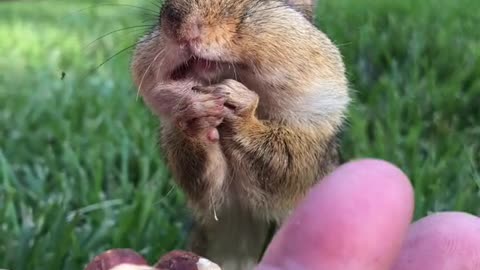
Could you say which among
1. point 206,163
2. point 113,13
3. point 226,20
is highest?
point 226,20

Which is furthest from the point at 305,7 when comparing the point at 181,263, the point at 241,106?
the point at 181,263

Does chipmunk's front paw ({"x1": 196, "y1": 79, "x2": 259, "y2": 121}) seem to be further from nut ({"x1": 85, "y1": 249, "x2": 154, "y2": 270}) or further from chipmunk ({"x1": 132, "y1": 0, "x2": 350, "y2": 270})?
nut ({"x1": 85, "y1": 249, "x2": 154, "y2": 270})

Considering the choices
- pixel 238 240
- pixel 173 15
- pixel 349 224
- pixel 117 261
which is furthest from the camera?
pixel 238 240

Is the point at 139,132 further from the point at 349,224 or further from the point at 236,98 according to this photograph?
the point at 349,224

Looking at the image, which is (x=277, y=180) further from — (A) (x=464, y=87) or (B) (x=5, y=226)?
(A) (x=464, y=87)

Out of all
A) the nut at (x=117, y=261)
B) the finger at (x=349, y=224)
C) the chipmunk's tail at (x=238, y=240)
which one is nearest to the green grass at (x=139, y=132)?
the chipmunk's tail at (x=238, y=240)

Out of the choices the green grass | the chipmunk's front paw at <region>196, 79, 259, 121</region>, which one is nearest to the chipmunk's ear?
the chipmunk's front paw at <region>196, 79, 259, 121</region>

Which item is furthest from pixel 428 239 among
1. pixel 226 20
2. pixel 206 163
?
pixel 226 20
